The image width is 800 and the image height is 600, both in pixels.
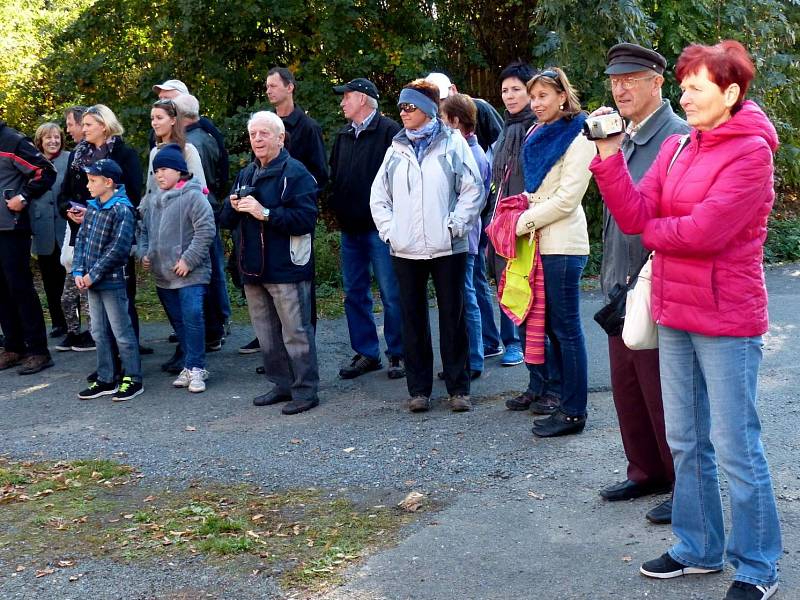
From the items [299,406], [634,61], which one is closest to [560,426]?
[299,406]

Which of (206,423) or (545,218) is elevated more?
(545,218)

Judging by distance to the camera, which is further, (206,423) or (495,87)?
(495,87)

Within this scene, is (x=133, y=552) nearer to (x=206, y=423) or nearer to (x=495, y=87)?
(x=206, y=423)

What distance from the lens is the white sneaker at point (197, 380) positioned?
24.7 ft

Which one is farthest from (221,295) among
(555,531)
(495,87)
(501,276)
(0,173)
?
(495,87)

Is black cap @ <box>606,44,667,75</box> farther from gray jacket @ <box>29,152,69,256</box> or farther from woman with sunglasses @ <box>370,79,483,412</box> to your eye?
gray jacket @ <box>29,152,69,256</box>

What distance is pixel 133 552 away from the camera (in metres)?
4.68

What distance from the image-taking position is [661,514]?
4578 millimetres

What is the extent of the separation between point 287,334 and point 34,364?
2554 millimetres

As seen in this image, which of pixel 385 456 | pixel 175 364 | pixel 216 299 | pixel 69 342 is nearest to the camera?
pixel 385 456

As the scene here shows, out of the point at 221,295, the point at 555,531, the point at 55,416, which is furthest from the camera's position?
the point at 221,295

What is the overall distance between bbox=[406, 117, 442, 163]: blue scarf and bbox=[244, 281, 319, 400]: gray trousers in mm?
1205

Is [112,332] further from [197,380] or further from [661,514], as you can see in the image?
[661,514]

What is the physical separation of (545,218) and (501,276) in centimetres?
62
